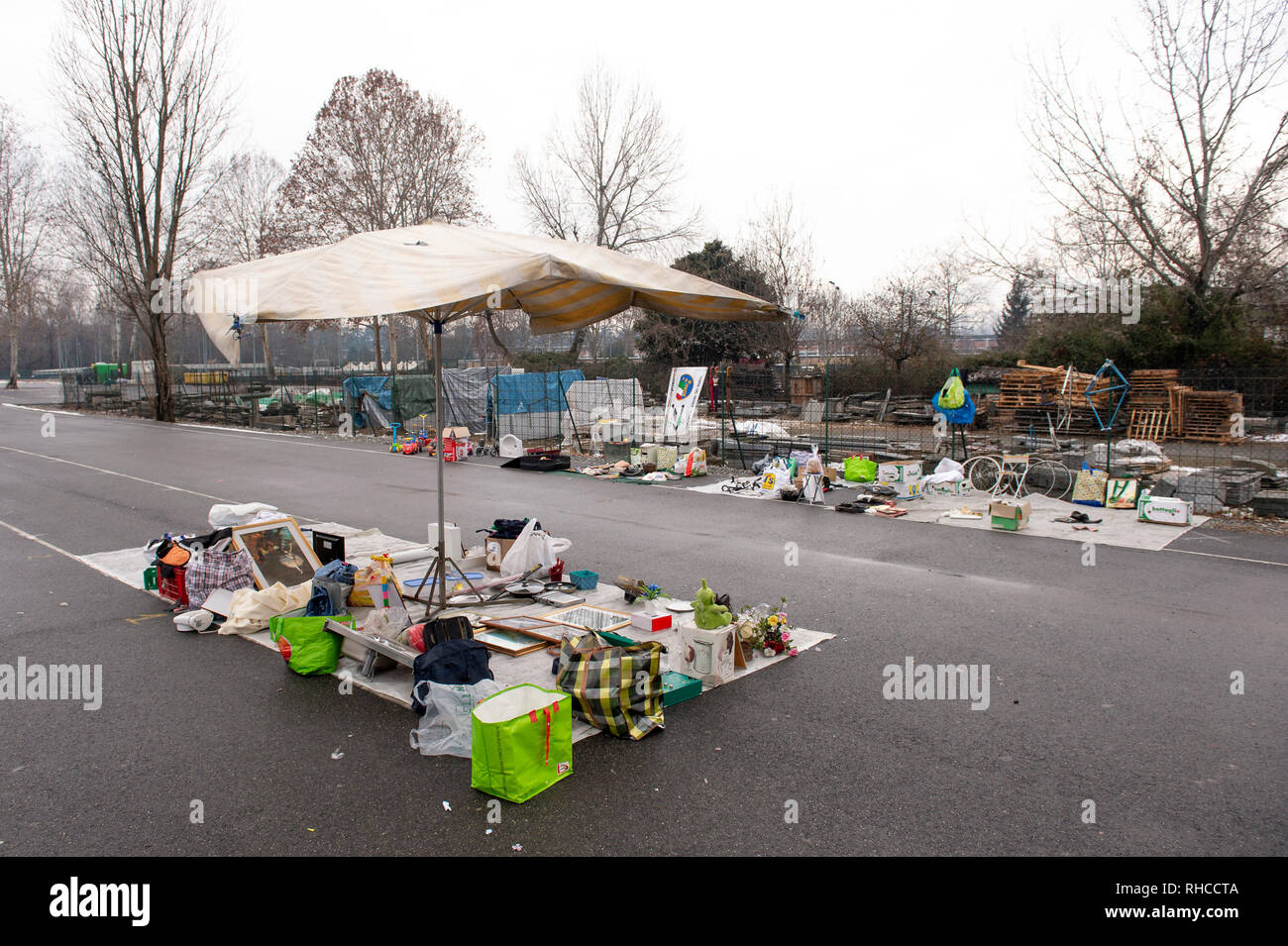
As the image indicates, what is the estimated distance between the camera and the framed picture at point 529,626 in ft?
20.0

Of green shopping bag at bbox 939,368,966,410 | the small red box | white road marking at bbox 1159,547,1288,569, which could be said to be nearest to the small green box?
the small red box

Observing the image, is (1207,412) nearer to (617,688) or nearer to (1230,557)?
A: (1230,557)

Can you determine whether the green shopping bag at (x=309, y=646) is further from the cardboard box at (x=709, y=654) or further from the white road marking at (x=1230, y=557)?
the white road marking at (x=1230, y=557)

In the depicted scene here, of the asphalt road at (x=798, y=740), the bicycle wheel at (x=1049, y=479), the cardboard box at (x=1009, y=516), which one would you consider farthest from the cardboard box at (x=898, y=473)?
the asphalt road at (x=798, y=740)

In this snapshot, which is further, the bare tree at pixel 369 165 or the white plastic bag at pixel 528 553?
the bare tree at pixel 369 165

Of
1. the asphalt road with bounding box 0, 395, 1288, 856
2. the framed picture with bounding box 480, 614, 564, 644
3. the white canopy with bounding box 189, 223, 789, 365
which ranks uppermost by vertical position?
the white canopy with bounding box 189, 223, 789, 365

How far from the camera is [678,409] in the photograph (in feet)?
59.1

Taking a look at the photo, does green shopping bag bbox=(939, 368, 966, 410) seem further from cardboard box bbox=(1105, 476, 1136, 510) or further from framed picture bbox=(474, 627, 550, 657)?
framed picture bbox=(474, 627, 550, 657)

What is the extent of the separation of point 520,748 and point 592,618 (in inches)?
101

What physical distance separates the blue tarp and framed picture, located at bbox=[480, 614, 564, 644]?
1616 centimetres

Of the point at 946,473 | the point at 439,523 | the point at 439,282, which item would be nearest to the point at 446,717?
the point at 439,523

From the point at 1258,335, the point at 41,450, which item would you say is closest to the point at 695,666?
the point at 41,450

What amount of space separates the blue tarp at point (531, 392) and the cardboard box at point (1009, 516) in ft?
45.2

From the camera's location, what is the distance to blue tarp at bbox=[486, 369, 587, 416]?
22.6 m
